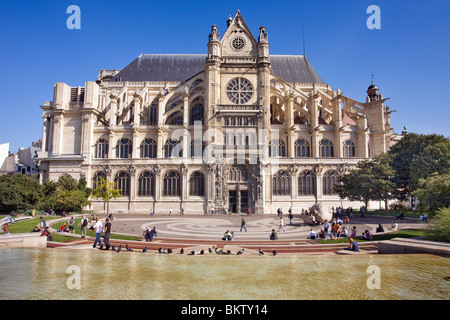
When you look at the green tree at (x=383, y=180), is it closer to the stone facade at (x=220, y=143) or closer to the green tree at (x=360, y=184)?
the green tree at (x=360, y=184)

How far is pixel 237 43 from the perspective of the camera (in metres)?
47.5

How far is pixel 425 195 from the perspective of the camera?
785 inches

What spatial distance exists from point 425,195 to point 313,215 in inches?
382

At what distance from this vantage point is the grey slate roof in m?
57.6

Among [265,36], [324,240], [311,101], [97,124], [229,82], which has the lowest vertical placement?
[324,240]

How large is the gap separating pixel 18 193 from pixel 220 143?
2585 centimetres

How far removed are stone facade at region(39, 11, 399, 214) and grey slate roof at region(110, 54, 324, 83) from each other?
1023cm

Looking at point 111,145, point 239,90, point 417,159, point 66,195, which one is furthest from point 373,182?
point 66,195

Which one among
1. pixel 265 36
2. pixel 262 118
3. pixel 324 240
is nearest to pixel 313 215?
pixel 324 240

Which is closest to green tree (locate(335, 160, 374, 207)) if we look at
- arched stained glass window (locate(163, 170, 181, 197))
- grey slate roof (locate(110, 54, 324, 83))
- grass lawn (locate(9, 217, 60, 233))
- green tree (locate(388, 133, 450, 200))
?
green tree (locate(388, 133, 450, 200))

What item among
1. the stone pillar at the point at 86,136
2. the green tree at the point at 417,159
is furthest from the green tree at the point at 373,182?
the stone pillar at the point at 86,136

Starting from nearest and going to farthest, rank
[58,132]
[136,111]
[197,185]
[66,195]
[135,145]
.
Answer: [66,195] → [197,185] → [135,145] → [58,132] → [136,111]

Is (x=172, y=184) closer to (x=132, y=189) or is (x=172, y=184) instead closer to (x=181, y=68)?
(x=132, y=189)
